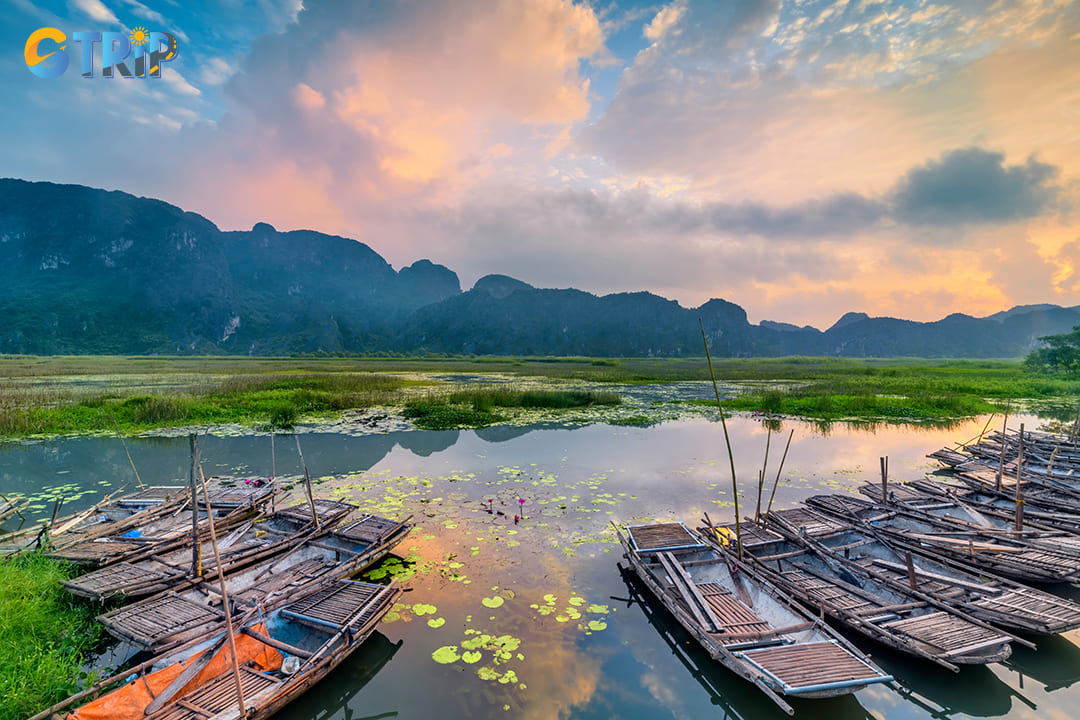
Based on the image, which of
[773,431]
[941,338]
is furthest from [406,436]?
[941,338]

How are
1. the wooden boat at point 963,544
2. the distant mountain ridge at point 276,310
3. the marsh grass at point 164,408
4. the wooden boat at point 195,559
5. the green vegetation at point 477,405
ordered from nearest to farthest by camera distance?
the wooden boat at point 195,559 < the wooden boat at point 963,544 < the marsh grass at point 164,408 < the green vegetation at point 477,405 < the distant mountain ridge at point 276,310

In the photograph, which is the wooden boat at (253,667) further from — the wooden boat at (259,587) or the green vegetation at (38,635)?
the green vegetation at (38,635)

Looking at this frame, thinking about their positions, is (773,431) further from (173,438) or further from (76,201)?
Result: (76,201)

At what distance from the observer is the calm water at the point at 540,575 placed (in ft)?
15.2

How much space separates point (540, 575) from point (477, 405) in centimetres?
1555

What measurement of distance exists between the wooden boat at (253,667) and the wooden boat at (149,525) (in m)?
1.78

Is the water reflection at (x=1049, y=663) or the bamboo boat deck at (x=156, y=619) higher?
the bamboo boat deck at (x=156, y=619)

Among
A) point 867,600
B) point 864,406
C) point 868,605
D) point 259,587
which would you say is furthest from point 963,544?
point 864,406

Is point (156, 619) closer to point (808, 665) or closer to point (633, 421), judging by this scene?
point (808, 665)

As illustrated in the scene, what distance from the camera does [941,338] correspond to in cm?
17688

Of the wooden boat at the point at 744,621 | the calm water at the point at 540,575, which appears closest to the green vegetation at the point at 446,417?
the calm water at the point at 540,575

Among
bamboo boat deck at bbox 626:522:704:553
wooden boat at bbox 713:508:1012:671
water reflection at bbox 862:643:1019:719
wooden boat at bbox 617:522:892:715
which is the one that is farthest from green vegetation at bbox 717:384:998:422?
water reflection at bbox 862:643:1019:719

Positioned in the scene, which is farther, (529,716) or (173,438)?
(173,438)

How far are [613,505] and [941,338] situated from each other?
760 feet
